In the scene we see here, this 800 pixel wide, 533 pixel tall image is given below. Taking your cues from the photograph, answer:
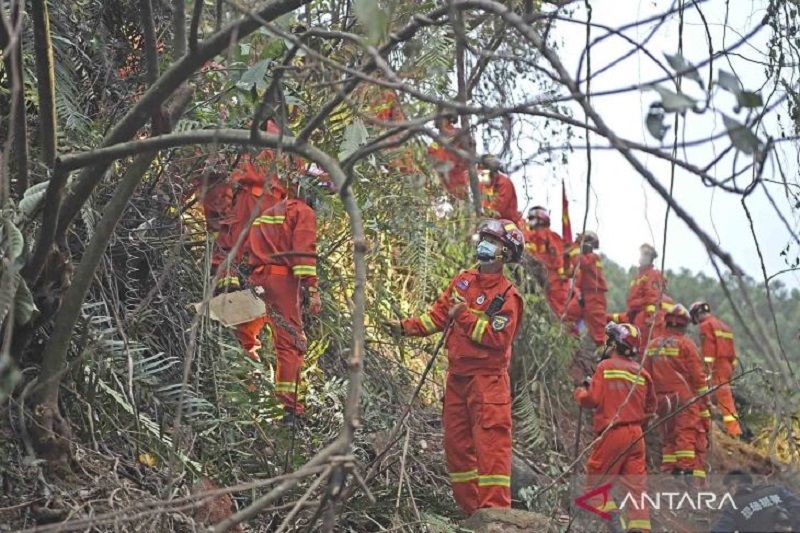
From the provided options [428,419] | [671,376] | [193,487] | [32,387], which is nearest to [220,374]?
[193,487]

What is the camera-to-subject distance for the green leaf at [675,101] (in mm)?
2893

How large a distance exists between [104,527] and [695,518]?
5.84m

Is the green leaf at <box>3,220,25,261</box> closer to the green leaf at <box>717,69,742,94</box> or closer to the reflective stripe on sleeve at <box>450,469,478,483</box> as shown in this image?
the green leaf at <box>717,69,742,94</box>

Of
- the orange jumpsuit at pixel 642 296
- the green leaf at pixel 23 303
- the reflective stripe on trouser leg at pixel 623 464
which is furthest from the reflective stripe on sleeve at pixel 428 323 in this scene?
the orange jumpsuit at pixel 642 296

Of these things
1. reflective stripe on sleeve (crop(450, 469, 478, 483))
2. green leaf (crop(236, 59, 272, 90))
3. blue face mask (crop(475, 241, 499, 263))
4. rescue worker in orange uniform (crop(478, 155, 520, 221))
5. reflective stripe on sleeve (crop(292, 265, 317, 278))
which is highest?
rescue worker in orange uniform (crop(478, 155, 520, 221))

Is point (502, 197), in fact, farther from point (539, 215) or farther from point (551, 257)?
point (551, 257)

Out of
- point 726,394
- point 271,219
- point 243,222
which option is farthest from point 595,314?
point 243,222

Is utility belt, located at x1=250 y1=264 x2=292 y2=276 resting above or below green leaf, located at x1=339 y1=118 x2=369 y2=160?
below

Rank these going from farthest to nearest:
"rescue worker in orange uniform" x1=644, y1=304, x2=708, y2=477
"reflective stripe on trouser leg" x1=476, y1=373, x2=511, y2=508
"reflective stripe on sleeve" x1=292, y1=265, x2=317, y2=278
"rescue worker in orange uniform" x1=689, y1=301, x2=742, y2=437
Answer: "rescue worker in orange uniform" x1=689, y1=301, x2=742, y2=437 → "rescue worker in orange uniform" x1=644, y1=304, x2=708, y2=477 → "reflective stripe on sleeve" x1=292, y1=265, x2=317, y2=278 → "reflective stripe on trouser leg" x1=476, y1=373, x2=511, y2=508

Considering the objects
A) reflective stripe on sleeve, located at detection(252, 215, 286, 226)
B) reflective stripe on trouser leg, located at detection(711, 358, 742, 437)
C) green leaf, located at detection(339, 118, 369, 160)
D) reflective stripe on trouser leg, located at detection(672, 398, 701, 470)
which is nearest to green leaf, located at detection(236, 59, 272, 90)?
green leaf, located at detection(339, 118, 369, 160)

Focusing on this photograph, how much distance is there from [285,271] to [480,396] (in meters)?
1.77

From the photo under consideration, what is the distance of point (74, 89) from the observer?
7.34 m

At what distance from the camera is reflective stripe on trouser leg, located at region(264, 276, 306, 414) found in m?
8.09

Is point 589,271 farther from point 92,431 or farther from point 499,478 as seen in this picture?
point 92,431
